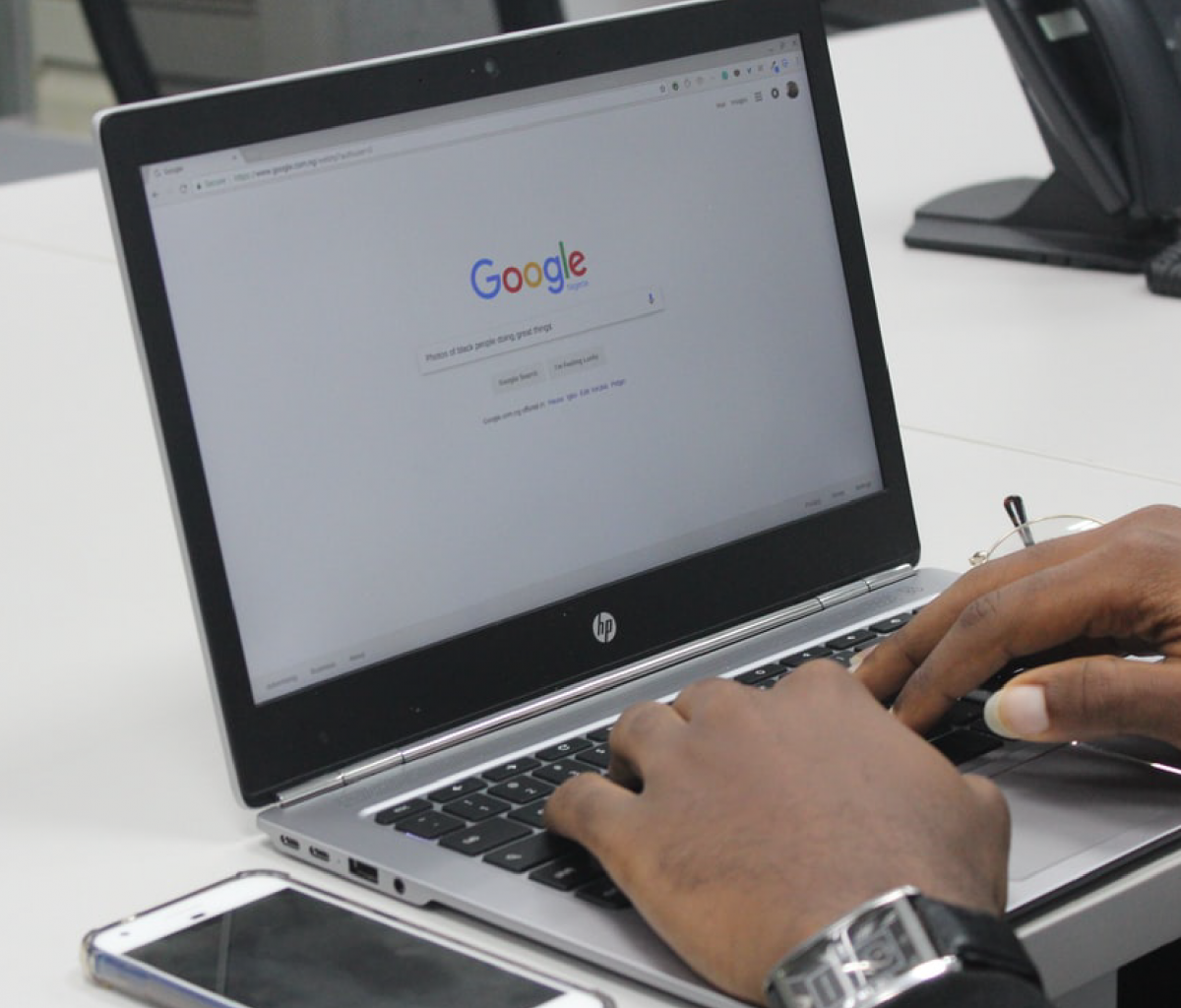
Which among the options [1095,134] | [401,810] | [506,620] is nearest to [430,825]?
[401,810]

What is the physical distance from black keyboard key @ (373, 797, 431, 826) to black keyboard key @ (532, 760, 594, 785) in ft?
0.15

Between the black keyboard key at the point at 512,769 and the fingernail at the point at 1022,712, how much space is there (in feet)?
0.61

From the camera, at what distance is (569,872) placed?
0.64 m

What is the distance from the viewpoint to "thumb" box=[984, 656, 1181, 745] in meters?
0.67

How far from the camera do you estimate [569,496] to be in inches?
31.9

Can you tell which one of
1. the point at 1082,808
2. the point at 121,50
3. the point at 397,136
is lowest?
the point at 1082,808

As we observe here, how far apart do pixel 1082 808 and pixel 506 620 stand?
26 cm

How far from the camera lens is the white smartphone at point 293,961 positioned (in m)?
0.57

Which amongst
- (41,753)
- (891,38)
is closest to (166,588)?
(41,753)

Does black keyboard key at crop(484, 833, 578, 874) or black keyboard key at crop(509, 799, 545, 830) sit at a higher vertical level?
black keyboard key at crop(509, 799, 545, 830)

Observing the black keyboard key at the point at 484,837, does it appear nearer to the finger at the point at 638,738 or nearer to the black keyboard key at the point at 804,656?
the finger at the point at 638,738

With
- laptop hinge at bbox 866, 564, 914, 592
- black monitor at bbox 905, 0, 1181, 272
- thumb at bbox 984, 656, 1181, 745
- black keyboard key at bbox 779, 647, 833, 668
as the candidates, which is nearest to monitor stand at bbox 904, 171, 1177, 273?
black monitor at bbox 905, 0, 1181, 272

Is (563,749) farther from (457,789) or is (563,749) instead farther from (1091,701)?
(1091,701)

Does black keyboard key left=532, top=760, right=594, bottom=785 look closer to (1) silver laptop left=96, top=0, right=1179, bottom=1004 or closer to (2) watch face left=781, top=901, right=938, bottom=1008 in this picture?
(1) silver laptop left=96, top=0, right=1179, bottom=1004
